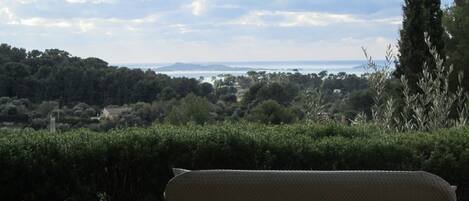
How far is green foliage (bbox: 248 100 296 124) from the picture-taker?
19.5 feet

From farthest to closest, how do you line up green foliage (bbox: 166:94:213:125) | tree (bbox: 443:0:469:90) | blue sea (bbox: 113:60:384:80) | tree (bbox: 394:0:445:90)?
tree (bbox: 443:0:469:90) < tree (bbox: 394:0:445:90) < blue sea (bbox: 113:60:384:80) < green foliage (bbox: 166:94:213:125)

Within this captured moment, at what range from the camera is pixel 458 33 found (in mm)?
16109

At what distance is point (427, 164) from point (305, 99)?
244cm

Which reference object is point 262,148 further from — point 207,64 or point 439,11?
point 439,11

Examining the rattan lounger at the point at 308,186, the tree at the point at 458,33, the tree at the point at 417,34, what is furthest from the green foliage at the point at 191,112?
the tree at the point at 458,33

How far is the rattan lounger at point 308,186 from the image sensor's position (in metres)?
2.08

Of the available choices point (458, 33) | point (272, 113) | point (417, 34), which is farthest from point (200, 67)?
point (458, 33)

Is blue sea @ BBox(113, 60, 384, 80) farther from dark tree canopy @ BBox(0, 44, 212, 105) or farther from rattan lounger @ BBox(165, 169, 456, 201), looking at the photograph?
rattan lounger @ BBox(165, 169, 456, 201)

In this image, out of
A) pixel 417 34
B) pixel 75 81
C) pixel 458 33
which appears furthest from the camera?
pixel 458 33

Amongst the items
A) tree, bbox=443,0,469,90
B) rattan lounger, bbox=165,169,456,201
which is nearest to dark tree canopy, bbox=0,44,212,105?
rattan lounger, bbox=165,169,456,201

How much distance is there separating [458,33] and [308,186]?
15107 mm

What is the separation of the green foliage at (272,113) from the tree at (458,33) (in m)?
10.1

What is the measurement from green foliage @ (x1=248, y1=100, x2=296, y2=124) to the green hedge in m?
1.63

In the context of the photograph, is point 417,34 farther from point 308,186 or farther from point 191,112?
point 308,186
